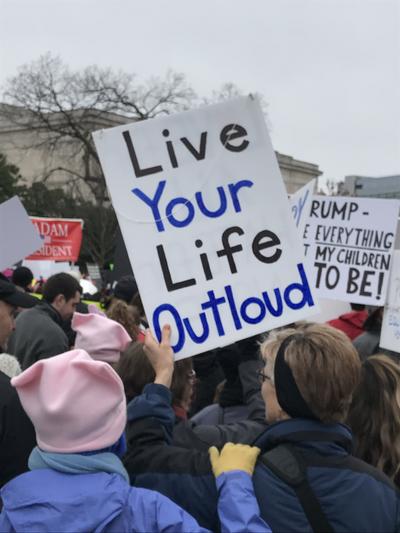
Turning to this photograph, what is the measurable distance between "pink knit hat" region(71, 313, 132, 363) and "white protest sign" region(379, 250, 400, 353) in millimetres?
1811

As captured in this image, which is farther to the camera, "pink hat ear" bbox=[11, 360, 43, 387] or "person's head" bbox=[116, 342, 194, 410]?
"person's head" bbox=[116, 342, 194, 410]

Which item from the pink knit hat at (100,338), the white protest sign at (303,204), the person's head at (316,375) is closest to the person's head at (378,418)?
the person's head at (316,375)

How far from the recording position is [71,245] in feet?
40.1

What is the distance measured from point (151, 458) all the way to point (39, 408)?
1.57ft

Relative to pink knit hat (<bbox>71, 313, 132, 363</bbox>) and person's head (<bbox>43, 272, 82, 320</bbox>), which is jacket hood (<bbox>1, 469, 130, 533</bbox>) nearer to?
pink knit hat (<bbox>71, 313, 132, 363</bbox>)

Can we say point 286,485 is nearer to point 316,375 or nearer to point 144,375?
point 316,375

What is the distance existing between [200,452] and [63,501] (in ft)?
1.86

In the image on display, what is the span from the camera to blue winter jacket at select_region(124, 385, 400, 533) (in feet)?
5.81

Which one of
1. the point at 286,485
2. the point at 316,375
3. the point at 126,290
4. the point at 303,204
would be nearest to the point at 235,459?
the point at 286,485

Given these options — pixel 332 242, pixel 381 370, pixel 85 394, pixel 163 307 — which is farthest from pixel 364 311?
pixel 85 394

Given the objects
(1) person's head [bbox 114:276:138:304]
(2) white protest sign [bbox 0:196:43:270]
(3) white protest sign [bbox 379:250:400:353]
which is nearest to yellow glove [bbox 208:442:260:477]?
(3) white protest sign [bbox 379:250:400:353]

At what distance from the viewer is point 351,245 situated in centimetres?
534

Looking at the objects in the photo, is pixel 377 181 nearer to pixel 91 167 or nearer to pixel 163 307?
pixel 163 307

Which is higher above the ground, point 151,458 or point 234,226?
point 234,226
